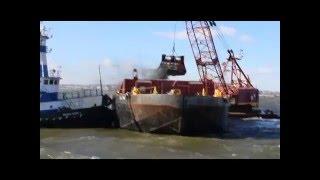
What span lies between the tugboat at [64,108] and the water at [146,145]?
14.0 inches

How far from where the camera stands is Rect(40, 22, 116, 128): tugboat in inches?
538

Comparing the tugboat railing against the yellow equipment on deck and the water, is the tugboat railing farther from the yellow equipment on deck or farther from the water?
the yellow equipment on deck

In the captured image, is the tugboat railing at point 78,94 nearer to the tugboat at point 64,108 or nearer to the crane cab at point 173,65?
the tugboat at point 64,108


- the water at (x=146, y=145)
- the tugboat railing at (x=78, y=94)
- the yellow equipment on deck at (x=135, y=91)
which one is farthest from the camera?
the tugboat railing at (x=78, y=94)

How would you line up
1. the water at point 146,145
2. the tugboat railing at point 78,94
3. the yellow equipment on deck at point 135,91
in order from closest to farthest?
1. the water at point 146,145
2. the yellow equipment on deck at point 135,91
3. the tugboat railing at point 78,94

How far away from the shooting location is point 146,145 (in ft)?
34.7

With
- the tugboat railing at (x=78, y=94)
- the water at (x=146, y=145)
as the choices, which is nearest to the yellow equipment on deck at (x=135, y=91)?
the water at (x=146, y=145)

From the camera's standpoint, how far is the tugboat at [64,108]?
1366cm

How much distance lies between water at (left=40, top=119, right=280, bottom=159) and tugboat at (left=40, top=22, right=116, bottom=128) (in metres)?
0.35
